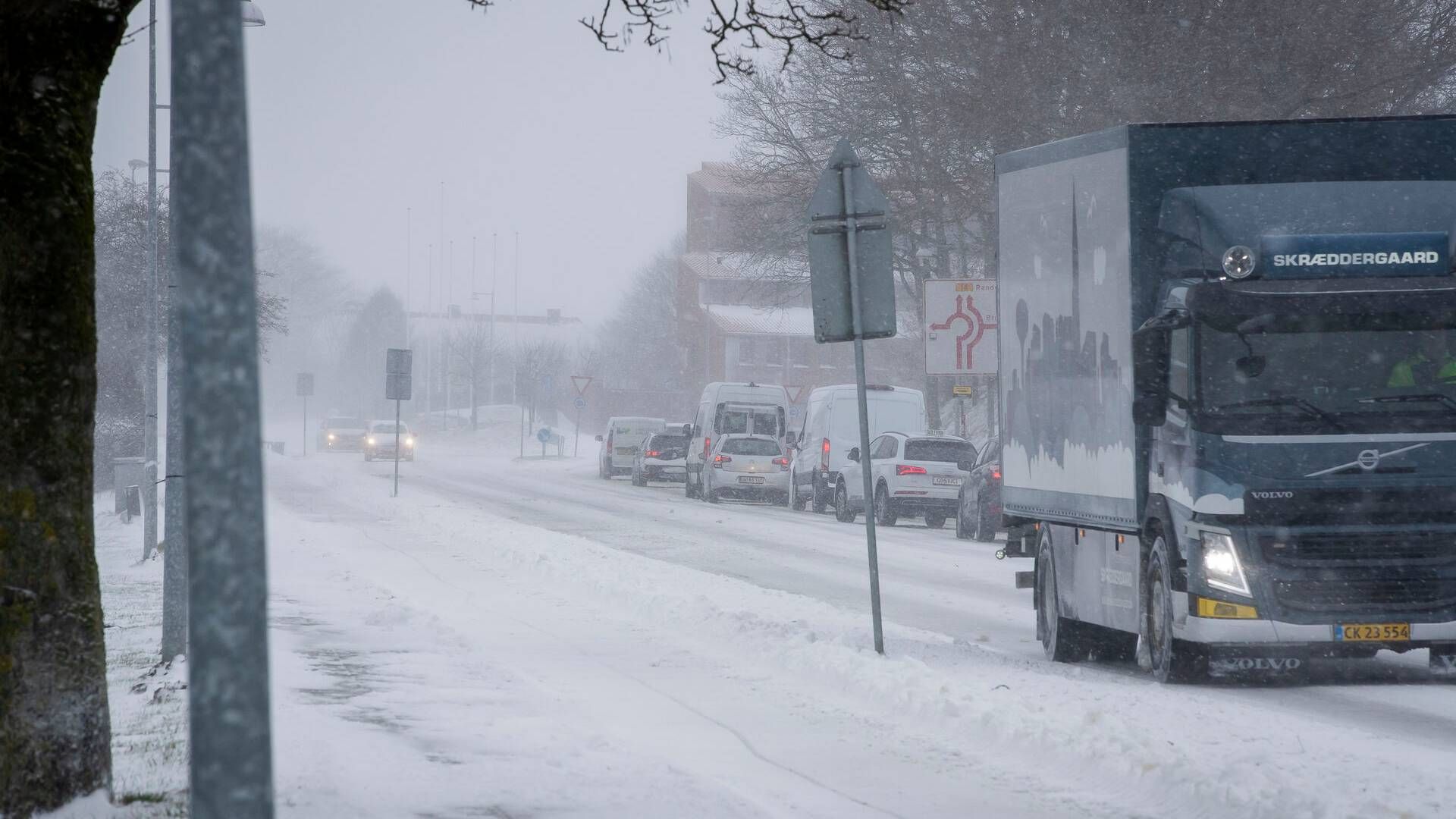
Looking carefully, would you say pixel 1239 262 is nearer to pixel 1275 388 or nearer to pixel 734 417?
pixel 1275 388

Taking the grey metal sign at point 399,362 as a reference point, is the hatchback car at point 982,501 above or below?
below

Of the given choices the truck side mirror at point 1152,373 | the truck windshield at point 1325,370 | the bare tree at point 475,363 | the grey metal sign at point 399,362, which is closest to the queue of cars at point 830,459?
the grey metal sign at point 399,362

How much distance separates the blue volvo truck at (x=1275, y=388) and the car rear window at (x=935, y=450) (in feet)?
62.3

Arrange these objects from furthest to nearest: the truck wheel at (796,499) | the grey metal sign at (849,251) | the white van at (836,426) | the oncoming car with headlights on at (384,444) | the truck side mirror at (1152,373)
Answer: the oncoming car with headlights on at (384,444), the truck wheel at (796,499), the white van at (836,426), the grey metal sign at (849,251), the truck side mirror at (1152,373)

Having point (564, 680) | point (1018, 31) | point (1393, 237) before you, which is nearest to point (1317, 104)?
point (1018, 31)

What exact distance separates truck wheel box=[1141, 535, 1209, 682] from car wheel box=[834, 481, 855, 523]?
22079 mm

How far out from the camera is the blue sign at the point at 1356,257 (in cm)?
1001

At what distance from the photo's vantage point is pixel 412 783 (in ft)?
22.0

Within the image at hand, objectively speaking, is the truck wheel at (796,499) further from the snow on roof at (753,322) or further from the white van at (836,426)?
the snow on roof at (753,322)

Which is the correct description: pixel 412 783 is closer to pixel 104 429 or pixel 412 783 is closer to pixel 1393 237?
pixel 1393 237

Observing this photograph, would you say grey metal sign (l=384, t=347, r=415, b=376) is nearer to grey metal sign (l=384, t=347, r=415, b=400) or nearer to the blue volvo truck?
grey metal sign (l=384, t=347, r=415, b=400)

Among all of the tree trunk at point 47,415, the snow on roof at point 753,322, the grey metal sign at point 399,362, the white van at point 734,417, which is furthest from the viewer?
the snow on roof at point 753,322

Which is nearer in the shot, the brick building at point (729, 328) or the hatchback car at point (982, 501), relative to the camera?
the hatchback car at point (982, 501)

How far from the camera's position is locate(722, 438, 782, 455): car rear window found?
3966 centimetres
